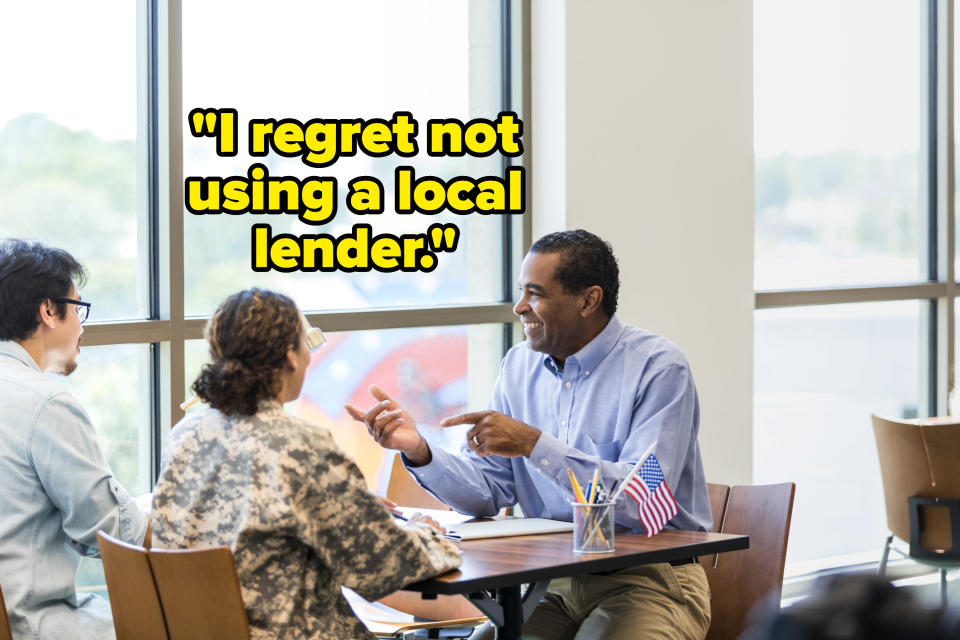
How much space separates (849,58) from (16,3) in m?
3.49

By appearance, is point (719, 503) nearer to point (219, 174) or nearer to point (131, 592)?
point (131, 592)

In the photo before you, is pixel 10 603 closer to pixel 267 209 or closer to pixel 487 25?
pixel 267 209

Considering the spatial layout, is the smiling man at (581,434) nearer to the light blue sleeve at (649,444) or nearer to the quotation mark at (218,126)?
the light blue sleeve at (649,444)

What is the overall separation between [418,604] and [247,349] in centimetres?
132

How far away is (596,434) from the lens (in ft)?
9.12

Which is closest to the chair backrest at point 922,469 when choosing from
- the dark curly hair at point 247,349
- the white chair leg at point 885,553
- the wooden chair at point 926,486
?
the wooden chair at point 926,486

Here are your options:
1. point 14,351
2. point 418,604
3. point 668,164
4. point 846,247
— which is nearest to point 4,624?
point 14,351

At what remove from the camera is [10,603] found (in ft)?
7.52

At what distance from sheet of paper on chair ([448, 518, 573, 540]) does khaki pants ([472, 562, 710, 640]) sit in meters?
0.17

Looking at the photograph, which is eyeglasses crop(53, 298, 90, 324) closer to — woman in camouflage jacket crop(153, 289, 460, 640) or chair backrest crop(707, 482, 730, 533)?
woman in camouflage jacket crop(153, 289, 460, 640)

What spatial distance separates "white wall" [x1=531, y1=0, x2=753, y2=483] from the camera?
3.96m

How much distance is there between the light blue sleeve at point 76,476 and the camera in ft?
7.66

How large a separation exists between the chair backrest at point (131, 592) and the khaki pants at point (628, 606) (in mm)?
952

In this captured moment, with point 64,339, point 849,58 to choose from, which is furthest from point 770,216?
point 64,339
